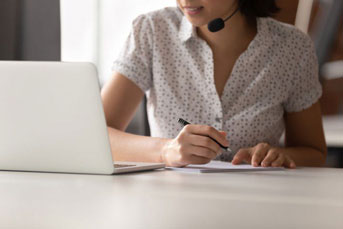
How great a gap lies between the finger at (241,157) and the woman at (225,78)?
35cm

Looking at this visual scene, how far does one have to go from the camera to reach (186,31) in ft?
5.76

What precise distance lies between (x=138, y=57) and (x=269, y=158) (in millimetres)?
675

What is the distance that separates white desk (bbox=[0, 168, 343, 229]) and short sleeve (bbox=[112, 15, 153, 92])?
2.74ft

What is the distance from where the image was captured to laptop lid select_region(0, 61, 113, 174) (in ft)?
2.85

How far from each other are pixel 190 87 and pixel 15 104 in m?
0.91

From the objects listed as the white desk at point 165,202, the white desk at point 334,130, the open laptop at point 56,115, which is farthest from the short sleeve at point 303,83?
the open laptop at point 56,115

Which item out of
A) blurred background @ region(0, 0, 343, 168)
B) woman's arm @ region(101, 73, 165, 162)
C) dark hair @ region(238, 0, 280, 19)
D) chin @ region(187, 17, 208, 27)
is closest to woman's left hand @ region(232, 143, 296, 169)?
woman's arm @ region(101, 73, 165, 162)

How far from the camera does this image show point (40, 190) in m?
0.70

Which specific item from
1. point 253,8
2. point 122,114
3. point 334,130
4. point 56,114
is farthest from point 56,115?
point 334,130

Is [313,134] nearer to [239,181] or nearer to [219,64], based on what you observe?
[219,64]

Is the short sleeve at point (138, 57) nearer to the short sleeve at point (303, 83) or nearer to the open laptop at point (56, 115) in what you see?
the short sleeve at point (303, 83)

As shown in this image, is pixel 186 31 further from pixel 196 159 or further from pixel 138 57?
pixel 196 159

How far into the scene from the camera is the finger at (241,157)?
1261mm

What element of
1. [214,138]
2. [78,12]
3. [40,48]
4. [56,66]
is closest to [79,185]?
[56,66]
